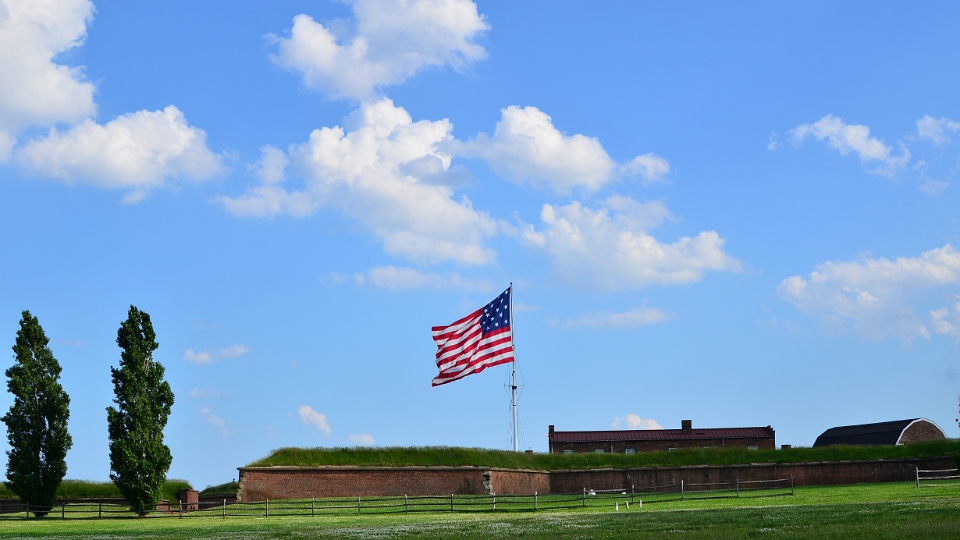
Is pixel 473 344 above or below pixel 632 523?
above

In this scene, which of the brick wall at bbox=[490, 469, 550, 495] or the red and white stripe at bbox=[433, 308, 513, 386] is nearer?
the red and white stripe at bbox=[433, 308, 513, 386]

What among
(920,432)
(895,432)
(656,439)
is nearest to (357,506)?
(656,439)

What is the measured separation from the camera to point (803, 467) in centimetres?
5731

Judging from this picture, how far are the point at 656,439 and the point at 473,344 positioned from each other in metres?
31.9

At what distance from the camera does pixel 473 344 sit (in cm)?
4784

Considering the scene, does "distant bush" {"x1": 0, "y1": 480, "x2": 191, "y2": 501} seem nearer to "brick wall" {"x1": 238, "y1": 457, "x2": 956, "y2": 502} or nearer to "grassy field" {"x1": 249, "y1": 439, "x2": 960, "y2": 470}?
"brick wall" {"x1": 238, "y1": 457, "x2": 956, "y2": 502}

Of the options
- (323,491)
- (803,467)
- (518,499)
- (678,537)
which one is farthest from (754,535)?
(803,467)

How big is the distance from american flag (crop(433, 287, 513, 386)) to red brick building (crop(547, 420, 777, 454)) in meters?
27.6

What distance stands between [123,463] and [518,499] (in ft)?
64.1

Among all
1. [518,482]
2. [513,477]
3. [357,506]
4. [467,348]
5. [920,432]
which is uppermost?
[467,348]

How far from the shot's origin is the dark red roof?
74.5 m

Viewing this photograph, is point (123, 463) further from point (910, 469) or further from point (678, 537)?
point (910, 469)

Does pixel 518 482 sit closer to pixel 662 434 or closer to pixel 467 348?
pixel 467 348

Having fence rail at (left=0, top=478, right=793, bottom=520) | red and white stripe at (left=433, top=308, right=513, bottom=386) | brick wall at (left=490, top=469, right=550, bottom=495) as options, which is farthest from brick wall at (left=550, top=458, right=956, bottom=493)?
red and white stripe at (left=433, top=308, right=513, bottom=386)
